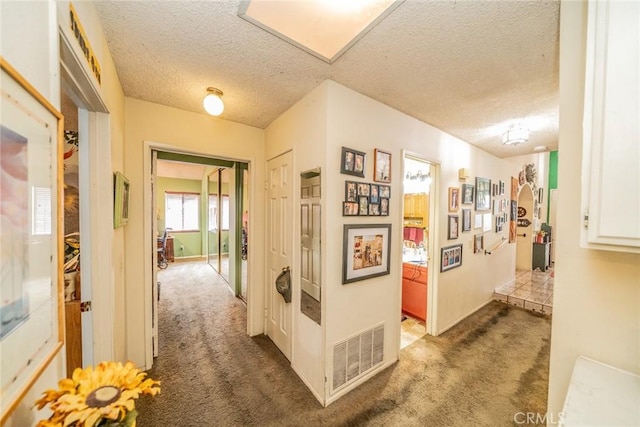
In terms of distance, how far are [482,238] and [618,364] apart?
2896mm

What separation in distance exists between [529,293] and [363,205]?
3871mm

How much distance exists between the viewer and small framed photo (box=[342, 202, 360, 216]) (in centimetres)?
181

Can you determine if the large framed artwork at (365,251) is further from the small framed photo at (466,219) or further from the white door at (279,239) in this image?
the small framed photo at (466,219)

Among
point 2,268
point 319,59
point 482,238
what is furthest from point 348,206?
point 482,238

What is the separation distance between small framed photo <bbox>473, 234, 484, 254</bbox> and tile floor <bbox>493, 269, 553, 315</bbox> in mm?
1013

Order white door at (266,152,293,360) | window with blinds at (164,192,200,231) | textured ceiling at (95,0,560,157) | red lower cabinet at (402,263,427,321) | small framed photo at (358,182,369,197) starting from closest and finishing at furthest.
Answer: textured ceiling at (95,0,560,157), small framed photo at (358,182,369,197), white door at (266,152,293,360), red lower cabinet at (402,263,427,321), window with blinds at (164,192,200,231)

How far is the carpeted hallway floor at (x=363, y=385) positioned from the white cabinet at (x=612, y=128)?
1670 millimetres

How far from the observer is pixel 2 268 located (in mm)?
449

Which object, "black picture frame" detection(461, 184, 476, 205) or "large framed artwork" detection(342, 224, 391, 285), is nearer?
"large framed artwork" detection(342, 224, 391, 285)

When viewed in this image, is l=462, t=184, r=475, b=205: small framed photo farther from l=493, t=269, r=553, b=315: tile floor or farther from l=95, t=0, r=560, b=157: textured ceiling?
l=493, t=269, r=553, b=315: tile floor

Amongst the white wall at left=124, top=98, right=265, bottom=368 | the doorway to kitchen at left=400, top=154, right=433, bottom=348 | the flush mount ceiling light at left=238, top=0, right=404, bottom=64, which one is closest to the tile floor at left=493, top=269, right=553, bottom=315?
the doorway to kitchen at left=400, top=154, right=433, bottom=348

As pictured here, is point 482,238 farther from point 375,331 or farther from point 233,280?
point 233,280

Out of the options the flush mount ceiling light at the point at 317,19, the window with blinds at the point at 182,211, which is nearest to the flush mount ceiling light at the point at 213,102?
the flush mount ceiling light at the point at 317,19

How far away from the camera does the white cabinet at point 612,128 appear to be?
0.73 m
